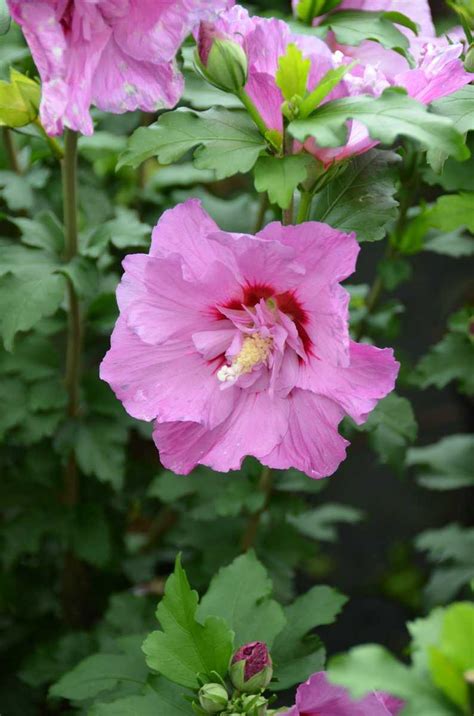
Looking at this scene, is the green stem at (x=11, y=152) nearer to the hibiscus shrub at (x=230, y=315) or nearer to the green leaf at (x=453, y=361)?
the hibiscus shrub at (x=230, y=315)

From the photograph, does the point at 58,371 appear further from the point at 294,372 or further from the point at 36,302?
the point at 294,372

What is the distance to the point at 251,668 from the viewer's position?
0.74 metres

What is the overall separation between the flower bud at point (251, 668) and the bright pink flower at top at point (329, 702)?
0.11ft

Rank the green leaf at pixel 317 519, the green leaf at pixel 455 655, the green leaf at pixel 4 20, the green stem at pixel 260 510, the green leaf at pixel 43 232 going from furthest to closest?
1. the green leaf at pixel 317 519
2. the green stem at pixel 260 510
3. the green leaf at pixel 43 232
4. the green leaf at pixel 4 20
5. the green leaf at pixel 455 655

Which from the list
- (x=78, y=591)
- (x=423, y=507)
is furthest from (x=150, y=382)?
(x=423, y=507)

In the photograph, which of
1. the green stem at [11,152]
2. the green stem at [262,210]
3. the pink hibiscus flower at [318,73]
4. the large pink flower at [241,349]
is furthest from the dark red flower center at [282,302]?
the green stem at [11,152]

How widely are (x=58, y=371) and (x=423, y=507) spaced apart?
116 cm

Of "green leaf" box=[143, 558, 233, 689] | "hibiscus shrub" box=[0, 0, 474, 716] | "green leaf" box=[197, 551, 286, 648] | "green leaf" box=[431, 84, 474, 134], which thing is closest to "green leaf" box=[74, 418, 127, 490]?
"hibiscus shrub" box=[0, 0, 474, 716]

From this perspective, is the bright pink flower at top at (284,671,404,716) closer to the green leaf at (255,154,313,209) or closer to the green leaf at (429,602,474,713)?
the green leaf at (429,602,474,713)

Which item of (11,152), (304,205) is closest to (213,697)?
(304,205)

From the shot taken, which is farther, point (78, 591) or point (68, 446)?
point (78, 591)

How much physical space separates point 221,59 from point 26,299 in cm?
35

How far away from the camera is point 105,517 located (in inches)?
55.1

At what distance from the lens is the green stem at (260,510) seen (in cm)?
116
